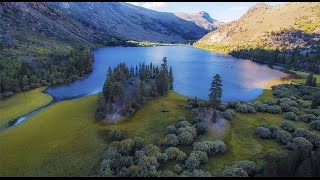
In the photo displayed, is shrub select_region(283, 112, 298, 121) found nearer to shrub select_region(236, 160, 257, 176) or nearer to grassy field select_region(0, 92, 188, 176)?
grassy field select_region(0, 92, 188, 176)

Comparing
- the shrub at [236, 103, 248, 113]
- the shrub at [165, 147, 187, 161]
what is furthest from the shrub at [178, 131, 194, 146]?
the shrub at [236, 103, 248, 113]

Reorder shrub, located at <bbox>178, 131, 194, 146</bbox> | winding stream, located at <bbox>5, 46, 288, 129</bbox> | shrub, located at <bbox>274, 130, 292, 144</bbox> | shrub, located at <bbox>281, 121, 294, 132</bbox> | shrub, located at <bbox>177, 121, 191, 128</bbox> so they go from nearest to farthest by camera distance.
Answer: shrub, located at <bbox>178, 131, 194, 146</bbox> < shrub, located at <bbox>274, 130, 292, 144</bbox> < shrub, located at <bbox>177, 121, 191, 128</bbox> < shrub, located at <bbox>281, 121, 294, 132</bbox> < winding stream, located at <bbox>5, 46, 288, 129</bbox>

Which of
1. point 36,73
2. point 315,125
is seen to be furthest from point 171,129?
point 36,73

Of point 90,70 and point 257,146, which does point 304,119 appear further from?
point 90,70

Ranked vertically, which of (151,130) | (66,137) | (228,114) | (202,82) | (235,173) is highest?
(228,114)

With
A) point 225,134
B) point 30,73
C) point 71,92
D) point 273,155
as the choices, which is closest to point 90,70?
point 30,73

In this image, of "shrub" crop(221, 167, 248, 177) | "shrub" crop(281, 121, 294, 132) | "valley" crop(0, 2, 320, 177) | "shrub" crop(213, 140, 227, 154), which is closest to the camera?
"shrub" crop(221, 167, 248, 177)

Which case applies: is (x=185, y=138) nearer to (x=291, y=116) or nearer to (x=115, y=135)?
(x=115, y=135)
